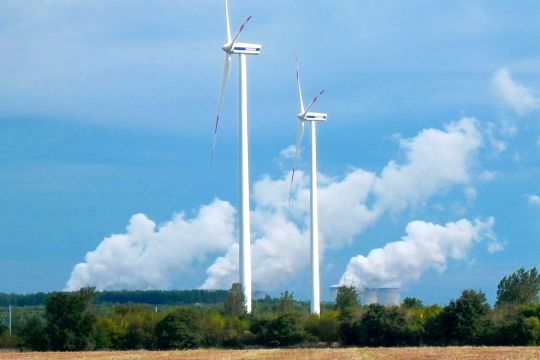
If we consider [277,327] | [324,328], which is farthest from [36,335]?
Answer: [324,328]

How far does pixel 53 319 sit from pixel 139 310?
42.6 feet

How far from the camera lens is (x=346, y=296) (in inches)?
5330

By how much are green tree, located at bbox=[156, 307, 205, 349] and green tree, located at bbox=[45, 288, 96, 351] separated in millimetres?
6764

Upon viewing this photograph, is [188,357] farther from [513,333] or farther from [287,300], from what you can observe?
[287,300]

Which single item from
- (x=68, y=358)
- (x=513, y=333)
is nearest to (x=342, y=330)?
(x=513, y=333)

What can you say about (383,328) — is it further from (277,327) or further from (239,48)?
(239,48)

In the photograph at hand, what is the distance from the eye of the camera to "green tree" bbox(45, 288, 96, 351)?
96.8m

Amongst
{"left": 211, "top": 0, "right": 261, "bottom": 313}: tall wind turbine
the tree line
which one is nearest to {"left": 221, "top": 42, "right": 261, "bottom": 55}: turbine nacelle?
{"left": 211, "top": 0, "right": 261, "bottom": 313}: tall wind turbine

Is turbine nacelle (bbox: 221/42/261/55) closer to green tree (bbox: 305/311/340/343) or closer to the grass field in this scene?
green tree (bbox: 305/311/340/343)

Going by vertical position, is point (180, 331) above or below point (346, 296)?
below

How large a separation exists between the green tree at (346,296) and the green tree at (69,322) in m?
43.2

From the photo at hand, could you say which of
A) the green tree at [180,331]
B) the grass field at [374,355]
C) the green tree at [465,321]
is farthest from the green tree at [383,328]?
the grass field at [374,355]

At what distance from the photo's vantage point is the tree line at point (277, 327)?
300ft

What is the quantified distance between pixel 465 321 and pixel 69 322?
37.1 m
